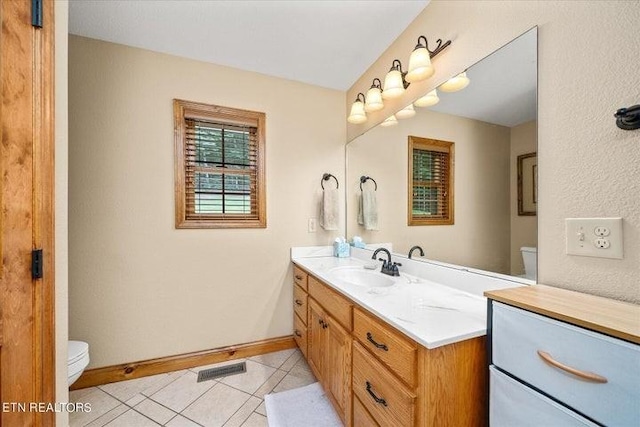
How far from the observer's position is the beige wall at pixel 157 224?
169 centimetres

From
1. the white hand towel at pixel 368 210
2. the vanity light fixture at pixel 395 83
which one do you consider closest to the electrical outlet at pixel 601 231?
the vanity light fixture at pixel 395 83

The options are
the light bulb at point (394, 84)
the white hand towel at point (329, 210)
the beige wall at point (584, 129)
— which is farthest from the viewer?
the white hand towel at point (329, 210)

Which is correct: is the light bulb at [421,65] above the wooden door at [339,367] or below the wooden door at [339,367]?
above

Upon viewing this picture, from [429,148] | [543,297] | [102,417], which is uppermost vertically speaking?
[429,148]

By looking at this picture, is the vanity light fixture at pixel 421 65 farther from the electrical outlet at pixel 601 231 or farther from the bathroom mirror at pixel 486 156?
the electrical outlet at pixel 601 231

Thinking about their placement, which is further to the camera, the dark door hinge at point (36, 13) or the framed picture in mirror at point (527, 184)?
the framed picture in mirror at point (527, 184)

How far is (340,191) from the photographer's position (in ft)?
7.91

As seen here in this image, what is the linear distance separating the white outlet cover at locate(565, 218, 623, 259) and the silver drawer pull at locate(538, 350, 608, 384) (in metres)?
0.39

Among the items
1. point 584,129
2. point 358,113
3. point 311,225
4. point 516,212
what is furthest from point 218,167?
point 584,129

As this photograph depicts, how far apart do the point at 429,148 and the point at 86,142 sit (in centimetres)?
227

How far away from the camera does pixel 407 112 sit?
166 cm

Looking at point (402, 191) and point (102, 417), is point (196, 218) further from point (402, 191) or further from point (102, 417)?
point (402, 191)

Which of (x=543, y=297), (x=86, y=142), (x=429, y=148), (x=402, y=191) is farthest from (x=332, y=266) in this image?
(x=86, y=142)

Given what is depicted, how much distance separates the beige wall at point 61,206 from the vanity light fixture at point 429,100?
1.67m
